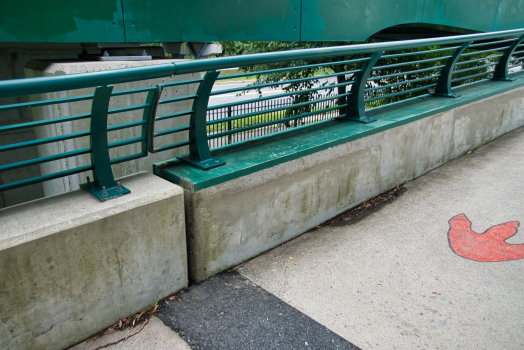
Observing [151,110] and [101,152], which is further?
[151,110]

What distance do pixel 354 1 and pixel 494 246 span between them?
469 cm

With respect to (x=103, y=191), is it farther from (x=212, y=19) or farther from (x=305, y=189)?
(x=212, y=19)

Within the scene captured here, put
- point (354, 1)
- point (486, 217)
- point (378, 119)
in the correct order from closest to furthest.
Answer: point (486, 217) < point (378, 119) < point (354, 1)

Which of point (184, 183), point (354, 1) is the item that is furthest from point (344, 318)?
point (354, 1)

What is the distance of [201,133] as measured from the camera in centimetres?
331

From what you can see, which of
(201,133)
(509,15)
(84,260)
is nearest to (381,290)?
(201,133)

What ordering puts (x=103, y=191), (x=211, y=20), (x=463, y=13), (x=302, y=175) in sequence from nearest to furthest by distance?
(x=103, y=191)
(x=302, y=175)
(x=211, y=20)
(x=463, y=13)

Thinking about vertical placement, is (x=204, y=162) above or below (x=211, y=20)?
below

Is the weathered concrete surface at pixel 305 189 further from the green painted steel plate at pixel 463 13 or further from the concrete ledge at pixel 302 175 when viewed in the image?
the green painted steel plate at pixel 463 13

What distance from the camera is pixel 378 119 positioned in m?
4.84

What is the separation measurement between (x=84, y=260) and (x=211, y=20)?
3.68 metres

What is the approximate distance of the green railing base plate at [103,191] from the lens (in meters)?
2.70

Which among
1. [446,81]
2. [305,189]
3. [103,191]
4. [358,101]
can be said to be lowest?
[305,189]

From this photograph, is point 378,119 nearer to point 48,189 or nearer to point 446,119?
point 446,119
